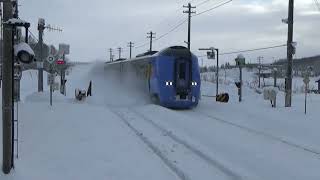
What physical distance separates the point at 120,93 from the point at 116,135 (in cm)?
2643

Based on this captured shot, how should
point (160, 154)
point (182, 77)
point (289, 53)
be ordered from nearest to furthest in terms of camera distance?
1. point (160, 154)
2. point (289, 53)
3. point (182, 77)

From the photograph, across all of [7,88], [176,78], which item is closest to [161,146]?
[7,88]

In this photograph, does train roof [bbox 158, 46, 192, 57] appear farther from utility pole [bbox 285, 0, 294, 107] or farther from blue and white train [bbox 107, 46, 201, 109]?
utility pole [bbox 285, 0, 294, 107]

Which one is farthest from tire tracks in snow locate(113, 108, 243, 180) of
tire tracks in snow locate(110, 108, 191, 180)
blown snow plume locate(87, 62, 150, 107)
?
blown snow plume locate(87, 62, 150, 107)

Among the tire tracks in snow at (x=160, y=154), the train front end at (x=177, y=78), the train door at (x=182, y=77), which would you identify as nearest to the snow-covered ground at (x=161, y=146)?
the tire tracks in snow at (x=160, y=154)

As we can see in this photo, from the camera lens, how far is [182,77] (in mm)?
31953

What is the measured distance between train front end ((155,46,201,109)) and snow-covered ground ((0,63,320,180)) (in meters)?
4.50

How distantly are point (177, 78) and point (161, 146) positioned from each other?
1645cm

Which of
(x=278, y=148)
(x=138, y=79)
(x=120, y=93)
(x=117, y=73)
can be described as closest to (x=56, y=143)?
(x=278, y=148)

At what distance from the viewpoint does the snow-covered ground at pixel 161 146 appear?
11.9m

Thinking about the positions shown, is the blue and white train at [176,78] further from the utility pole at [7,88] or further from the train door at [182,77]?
the utility pole at [7,88]

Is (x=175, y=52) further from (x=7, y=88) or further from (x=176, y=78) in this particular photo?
(x=7, y=88)

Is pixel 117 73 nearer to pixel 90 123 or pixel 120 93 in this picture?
pixel 120 93

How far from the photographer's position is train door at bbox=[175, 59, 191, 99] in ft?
104
